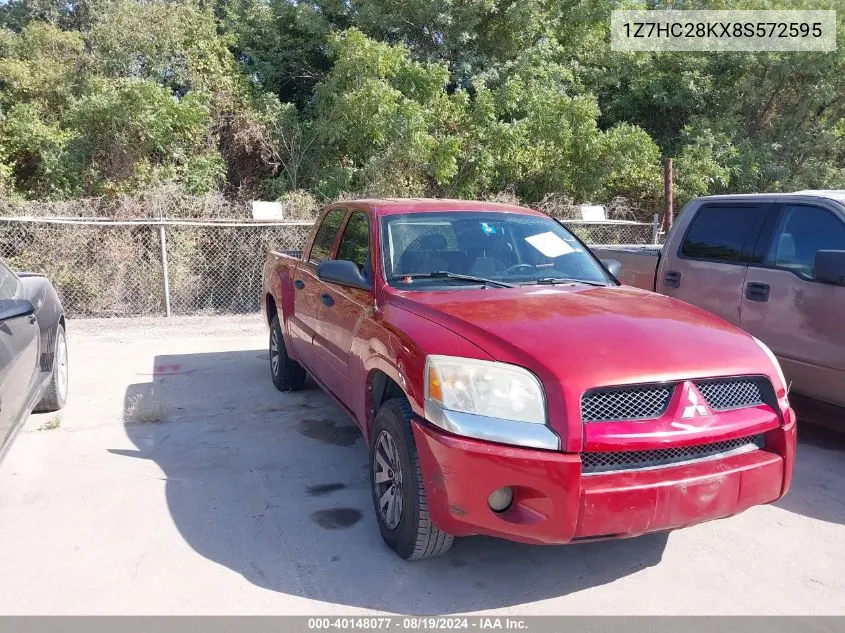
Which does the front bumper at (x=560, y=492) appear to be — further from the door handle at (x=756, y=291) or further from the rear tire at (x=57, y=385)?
the rear tire at (x=57, y=385)

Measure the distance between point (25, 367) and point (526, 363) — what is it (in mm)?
3409

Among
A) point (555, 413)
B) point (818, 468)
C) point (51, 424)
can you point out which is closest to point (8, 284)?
point (51, 424)

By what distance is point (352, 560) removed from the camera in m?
3.35

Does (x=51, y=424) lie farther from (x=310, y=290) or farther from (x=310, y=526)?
(x=310, y=526)

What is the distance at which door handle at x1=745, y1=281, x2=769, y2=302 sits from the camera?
5160 mm

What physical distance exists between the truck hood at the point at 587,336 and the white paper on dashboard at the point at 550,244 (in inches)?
24.7

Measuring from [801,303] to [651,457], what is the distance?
2793 mm

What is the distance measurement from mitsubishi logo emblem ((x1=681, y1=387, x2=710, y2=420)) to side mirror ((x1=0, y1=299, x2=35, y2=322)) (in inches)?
137

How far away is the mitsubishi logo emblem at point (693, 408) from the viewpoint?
2840 millimetres

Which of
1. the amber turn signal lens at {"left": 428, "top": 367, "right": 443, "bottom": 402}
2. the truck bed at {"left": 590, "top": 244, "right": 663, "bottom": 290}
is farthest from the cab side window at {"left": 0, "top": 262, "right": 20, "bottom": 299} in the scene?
the truck bed at {"left": 590, "top": 244, "right": 663, "bottom": 290}

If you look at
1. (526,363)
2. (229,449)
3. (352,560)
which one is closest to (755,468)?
(526,363)

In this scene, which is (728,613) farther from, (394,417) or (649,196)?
(649,196)

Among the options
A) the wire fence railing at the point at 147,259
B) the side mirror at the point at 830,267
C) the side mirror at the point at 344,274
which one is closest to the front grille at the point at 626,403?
the side mirror at the point at 344,274

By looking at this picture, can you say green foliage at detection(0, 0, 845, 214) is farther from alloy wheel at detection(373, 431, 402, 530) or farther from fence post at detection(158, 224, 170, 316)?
alloy wheel at detection(373, 431, 402, 530)
